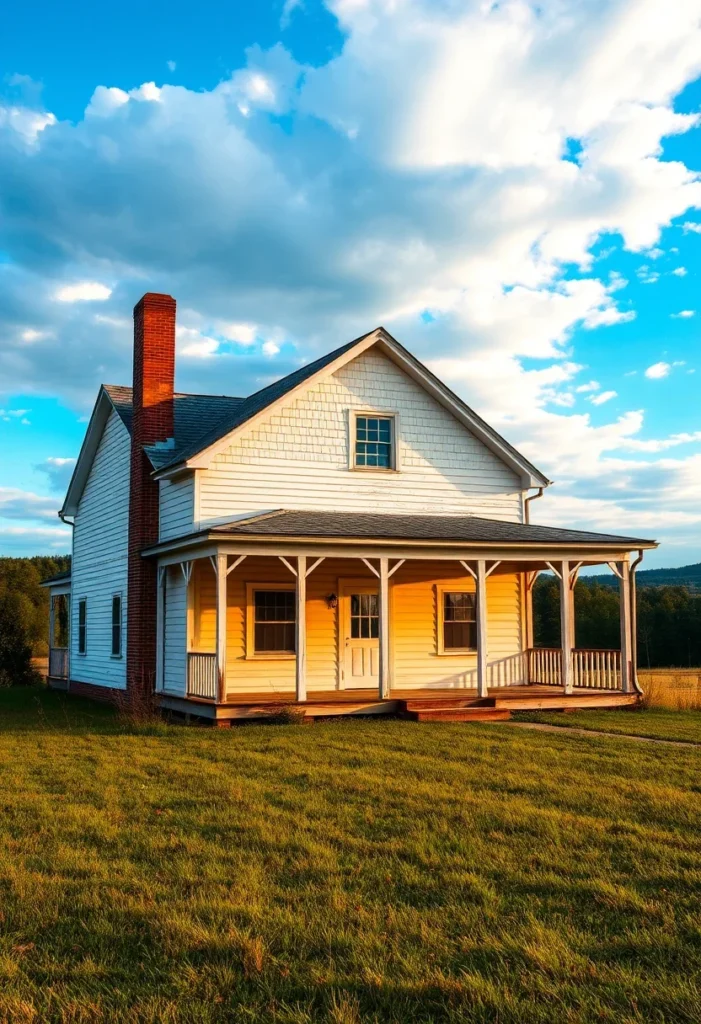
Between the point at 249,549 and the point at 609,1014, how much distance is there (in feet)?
41.1

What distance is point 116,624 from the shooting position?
22.7 meters

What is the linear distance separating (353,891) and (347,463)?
46.1ft

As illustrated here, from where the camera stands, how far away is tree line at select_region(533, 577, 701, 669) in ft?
230

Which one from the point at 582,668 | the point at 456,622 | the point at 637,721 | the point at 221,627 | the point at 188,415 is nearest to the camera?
the point at 221,627

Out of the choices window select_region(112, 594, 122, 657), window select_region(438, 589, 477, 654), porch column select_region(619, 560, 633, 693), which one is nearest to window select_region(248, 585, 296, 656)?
window select_region(438, 589, 477, 654)

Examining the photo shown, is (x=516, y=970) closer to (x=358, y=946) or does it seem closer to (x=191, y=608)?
(x=358, y=946)

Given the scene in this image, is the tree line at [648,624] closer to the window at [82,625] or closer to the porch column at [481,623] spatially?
the window at [82,625]

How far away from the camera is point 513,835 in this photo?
315 inches

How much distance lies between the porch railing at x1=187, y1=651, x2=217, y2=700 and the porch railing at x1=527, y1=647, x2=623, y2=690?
740cm

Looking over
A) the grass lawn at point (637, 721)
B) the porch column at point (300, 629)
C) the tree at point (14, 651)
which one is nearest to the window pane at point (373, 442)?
the porch column at point (300, 629)

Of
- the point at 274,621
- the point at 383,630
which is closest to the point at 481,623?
the point at 383,630

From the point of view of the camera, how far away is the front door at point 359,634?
19922 millimetres

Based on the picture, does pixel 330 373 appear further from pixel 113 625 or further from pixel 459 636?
pixel 113 625

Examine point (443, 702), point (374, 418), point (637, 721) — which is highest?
point (374, 418)
